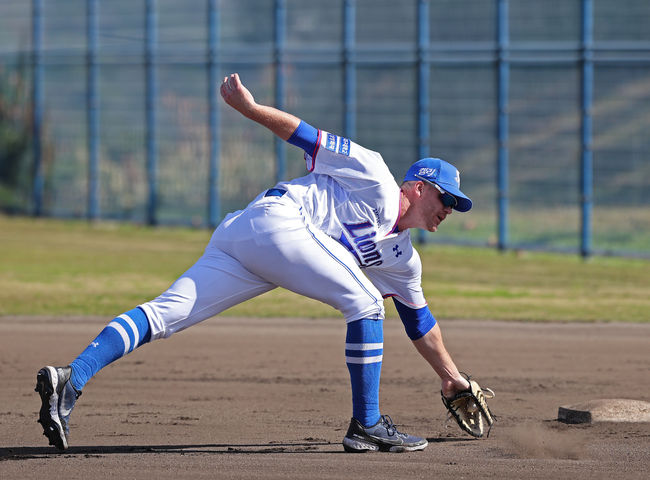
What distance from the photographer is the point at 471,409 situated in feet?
19.1

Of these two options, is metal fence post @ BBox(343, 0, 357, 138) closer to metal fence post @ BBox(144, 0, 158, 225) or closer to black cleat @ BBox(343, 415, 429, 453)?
metal fence post @ BBox(144, 0, 158, 225)

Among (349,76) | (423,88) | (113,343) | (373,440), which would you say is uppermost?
(349,76)

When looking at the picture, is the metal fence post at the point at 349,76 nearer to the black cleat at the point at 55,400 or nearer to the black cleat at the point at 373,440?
the black cleat at the point at 373,440

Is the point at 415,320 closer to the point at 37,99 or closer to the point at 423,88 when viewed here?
the point at 423,88

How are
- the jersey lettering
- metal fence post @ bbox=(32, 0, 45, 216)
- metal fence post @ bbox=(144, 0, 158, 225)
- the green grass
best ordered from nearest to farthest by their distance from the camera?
the jersey lettering → the green grass → metal fence post @ bbox=(144, 0, 158, 225) → metal fence post @ bbox=(32, 0, 45, 216)

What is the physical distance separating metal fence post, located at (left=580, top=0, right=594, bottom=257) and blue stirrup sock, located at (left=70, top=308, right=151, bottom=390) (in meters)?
13.0

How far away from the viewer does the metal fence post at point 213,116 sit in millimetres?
21078

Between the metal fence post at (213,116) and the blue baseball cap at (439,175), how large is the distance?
15.9 metres

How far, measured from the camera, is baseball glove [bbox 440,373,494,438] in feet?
18.9

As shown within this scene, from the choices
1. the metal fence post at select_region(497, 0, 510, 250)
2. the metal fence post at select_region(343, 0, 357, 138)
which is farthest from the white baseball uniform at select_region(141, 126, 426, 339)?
the metal fence post at select_region(343, 0, 357, 138)

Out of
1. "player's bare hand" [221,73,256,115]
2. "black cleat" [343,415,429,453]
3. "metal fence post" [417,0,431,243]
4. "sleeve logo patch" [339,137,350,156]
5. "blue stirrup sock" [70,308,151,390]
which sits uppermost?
"metal fence post" [417,0,431,243]

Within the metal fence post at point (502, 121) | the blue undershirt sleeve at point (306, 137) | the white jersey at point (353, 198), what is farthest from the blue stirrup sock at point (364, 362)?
the metal fence post at point (502, 121)

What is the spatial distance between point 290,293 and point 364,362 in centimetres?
787

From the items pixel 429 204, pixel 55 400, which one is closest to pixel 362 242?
pixel 429 204
